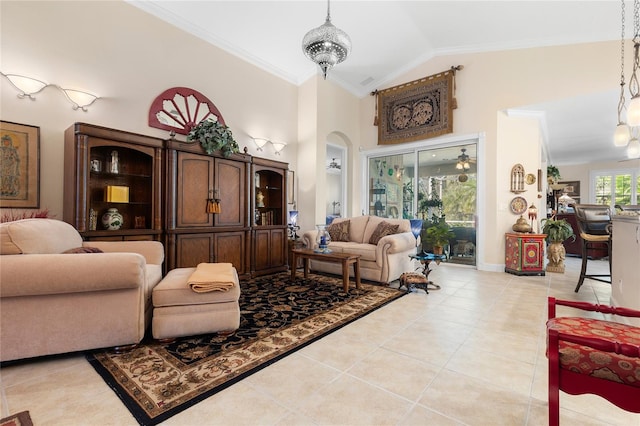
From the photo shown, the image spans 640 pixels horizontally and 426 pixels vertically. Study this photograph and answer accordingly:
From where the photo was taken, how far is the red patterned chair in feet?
3.41

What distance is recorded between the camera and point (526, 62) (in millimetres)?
4844

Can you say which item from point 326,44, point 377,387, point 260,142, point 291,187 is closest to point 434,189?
point 291,187

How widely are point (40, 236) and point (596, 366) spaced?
3.24 meters

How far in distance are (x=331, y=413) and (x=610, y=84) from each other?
575cm

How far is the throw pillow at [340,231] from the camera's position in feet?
16.4

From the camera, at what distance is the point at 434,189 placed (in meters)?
6.04

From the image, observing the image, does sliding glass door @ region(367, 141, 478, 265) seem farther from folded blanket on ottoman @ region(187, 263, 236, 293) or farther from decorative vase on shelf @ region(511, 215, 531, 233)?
folded blanket on ottoman @ region(187, 263, 236, 293)

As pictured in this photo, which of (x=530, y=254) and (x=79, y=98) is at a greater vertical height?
(x=79, y=98)

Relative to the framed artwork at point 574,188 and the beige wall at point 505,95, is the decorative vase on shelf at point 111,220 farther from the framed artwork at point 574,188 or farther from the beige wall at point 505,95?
the framed artwork at point 574,188

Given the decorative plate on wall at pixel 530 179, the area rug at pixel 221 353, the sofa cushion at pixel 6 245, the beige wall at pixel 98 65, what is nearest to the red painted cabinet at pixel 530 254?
the decorative plate on wall at pixel 530 179

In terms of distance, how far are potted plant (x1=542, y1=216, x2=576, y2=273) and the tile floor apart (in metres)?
3.05

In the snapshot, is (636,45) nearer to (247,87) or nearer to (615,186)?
(247,87)

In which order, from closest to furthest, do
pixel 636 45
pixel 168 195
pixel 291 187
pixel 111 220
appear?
1. pixel 636 45
2. pixel 111 220
3. pixel 168 195
4. pixel 291 187

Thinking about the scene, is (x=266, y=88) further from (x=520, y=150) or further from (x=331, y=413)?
(x=331, y=413)
